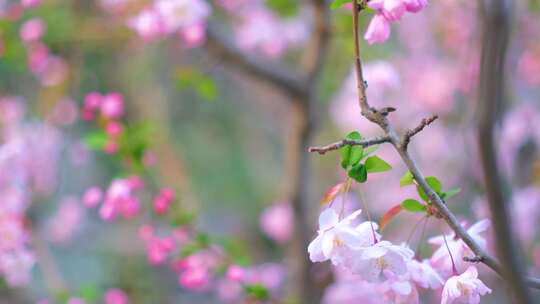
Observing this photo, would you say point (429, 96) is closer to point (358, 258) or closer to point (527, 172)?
point (527, 172)

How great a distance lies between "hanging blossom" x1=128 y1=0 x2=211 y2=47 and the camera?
1.50m

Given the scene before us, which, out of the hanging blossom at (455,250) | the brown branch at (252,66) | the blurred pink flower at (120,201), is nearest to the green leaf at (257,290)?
the blurred pink flower at (120,201)

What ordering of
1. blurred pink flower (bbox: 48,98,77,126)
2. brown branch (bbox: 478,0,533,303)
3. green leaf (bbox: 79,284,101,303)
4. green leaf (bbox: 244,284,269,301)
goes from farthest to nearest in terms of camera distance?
blurred pink flower (bbox: 48,98,77,126), green leaf (bbox: 79,284,101,303), green leaf (bbox: 244,284,269,301), brown branch (bbox: 478,0,533,303)

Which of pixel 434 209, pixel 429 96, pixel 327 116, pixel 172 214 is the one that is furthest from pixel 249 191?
pixel 434 209

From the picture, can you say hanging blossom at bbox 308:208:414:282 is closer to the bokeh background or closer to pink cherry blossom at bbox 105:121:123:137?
the bokeh background

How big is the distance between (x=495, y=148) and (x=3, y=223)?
144 cm

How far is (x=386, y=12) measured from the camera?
2.59ft

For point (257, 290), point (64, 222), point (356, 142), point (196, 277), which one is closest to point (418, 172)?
point (356, 142)

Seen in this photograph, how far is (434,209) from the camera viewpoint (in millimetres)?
818

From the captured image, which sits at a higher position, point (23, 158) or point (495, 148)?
point (23, 158)

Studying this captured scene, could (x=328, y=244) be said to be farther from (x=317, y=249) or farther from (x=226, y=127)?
(x=226, y=127)

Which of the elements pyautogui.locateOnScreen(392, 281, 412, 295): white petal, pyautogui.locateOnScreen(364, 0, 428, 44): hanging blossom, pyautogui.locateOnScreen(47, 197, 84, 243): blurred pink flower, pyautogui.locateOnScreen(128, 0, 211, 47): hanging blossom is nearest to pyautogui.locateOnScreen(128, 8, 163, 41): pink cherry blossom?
pyautogui.locateOnScreen(128, 0, 211, 47): hanging blossom

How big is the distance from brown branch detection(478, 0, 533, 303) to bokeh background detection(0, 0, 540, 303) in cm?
19

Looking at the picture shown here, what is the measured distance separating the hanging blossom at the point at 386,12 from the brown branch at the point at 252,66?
95 cm
